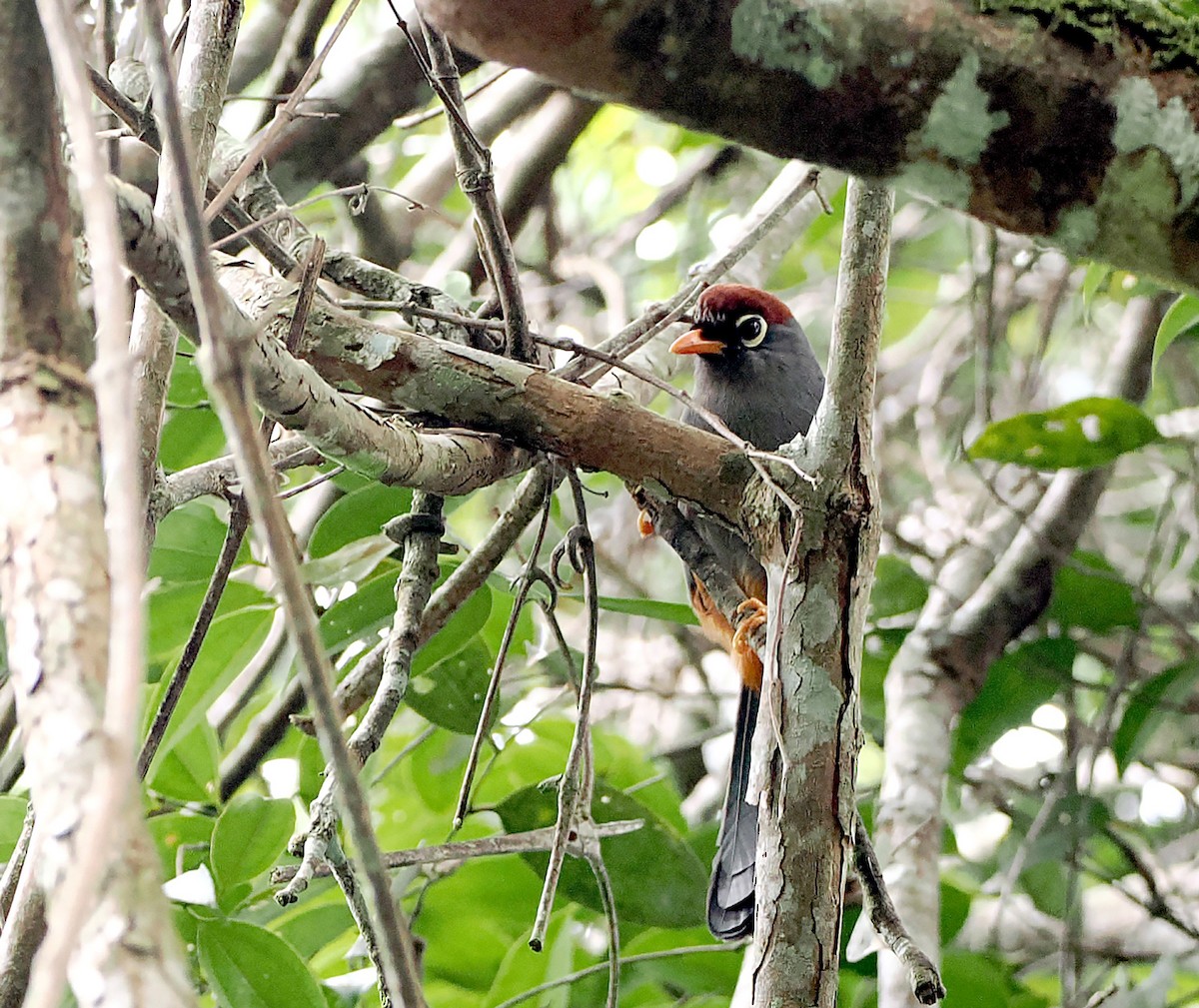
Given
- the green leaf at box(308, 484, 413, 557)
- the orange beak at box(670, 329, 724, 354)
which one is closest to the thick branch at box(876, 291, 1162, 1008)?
the orange beak at box(670, 329, 724, 354)

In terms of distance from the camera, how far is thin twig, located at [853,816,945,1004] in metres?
1.57

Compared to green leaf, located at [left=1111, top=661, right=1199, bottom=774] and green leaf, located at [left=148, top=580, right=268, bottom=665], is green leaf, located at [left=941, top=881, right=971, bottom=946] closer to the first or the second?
green leaf, located at [left=1111, top=661, right=1199, bottom=774]

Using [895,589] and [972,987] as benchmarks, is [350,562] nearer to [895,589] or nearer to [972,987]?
[972,987]

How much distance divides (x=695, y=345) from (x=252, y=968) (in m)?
2.12

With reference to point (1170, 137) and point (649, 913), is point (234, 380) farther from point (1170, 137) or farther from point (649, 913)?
point (649, 913)

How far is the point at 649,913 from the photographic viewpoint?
253cm

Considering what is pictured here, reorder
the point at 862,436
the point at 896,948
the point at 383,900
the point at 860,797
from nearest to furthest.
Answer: the point at 383,900 → the point at 896,948 → the point at 862,436 → the point at 860,797

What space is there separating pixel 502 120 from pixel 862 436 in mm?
2592

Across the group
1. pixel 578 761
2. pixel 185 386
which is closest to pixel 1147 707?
pixel 578 761

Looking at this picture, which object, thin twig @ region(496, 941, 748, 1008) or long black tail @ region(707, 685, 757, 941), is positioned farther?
long black tail @ region(707, 685, 757, 941)

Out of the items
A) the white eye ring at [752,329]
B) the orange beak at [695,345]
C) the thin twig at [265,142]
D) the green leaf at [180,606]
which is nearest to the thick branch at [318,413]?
the thin twig at [265,142]

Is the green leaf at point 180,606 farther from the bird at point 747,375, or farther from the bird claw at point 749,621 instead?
the bird at point 747,375

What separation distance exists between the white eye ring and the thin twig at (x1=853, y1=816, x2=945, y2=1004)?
2086 mm

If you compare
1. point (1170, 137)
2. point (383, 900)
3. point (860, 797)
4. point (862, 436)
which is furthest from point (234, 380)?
point (860, 797)
